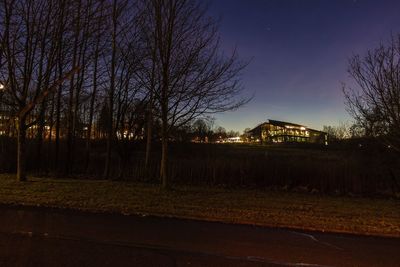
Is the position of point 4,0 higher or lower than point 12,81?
higher

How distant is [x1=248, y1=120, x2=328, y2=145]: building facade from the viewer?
123188 mm

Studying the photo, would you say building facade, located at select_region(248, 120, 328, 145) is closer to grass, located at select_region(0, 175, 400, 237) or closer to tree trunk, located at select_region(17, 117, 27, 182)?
tree trunk, located at select_region(17, 117, 27, 182)

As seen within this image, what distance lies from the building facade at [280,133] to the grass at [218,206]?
342 feet

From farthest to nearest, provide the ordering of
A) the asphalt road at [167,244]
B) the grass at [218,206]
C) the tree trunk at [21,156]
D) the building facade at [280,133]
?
the building facade at [280,133] < the tree trunk at [21,156] < the grass at [218,206] < the asphalt road at [167,244]

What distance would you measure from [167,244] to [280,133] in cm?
13426

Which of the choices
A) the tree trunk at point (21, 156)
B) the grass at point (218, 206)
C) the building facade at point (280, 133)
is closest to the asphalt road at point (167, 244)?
the grass at point (218, 206)

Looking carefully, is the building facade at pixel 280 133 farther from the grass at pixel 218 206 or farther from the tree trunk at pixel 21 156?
the grass at pixel 218 206

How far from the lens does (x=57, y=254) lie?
20.6ft

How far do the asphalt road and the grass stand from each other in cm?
74

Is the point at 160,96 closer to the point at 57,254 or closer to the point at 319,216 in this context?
the point at 319,216

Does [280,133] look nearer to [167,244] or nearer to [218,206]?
[218,206]

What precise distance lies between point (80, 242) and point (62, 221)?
1.91m

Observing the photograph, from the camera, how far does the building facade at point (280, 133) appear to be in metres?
123

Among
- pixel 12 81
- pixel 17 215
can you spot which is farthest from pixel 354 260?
pixel 12 81
